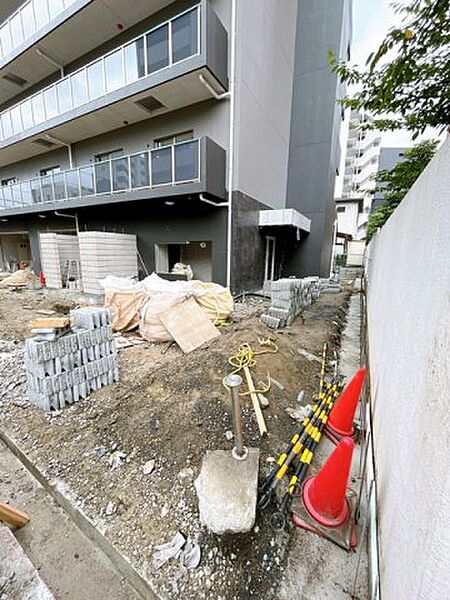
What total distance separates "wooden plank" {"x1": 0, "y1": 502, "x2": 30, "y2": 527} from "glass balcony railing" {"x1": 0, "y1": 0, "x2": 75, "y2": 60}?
11.4 metres

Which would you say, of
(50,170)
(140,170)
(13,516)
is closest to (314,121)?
(140,170)

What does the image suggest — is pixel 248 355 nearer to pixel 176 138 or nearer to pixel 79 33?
pixel 176 138

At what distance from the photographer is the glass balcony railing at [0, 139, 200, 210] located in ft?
20.9

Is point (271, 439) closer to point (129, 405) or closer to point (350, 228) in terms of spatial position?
point (129, 405)

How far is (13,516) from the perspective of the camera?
1667 mm

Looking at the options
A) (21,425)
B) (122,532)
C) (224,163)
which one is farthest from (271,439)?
(224,163)

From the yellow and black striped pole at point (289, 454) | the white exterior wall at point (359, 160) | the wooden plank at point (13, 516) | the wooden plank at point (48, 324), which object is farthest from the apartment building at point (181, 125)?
the white exterior wall at point (359, 160)

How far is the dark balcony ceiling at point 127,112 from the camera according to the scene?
6.22m

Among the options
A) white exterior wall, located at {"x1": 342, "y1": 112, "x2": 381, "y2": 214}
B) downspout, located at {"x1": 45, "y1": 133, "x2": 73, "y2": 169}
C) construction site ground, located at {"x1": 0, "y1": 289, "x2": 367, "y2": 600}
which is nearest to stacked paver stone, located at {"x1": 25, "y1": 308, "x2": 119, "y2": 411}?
construction site ground, located at {"x1": 0, "y1": 289, "x2": 367, "y2": 600}

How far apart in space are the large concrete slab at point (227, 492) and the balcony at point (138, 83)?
7379mm

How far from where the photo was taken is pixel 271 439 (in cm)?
225

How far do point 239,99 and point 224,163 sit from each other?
5.48 feet

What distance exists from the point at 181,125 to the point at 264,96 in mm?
2998

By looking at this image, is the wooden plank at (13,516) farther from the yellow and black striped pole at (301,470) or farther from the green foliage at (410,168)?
the green foliage at (410,168)
